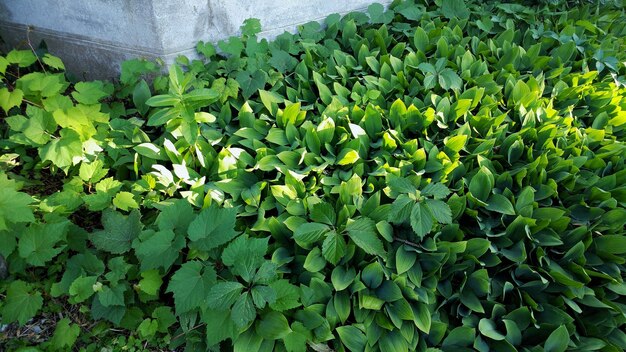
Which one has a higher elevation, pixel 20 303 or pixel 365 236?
pixel 365 236

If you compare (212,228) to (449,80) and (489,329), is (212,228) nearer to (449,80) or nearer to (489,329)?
(489,329)

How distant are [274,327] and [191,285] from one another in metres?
0.39

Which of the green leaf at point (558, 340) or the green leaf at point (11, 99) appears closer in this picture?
the green leaf at point (558, 340)

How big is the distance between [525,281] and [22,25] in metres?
3.78

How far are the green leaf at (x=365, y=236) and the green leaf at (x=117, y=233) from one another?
102 centimetres

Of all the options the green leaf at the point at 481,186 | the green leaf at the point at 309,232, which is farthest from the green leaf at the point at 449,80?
the green leaf at the point at 309,232

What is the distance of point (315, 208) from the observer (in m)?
2.10

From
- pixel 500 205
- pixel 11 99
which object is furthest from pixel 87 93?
pixel 500 205

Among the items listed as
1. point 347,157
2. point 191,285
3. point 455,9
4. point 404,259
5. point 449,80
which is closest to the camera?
point 191,285

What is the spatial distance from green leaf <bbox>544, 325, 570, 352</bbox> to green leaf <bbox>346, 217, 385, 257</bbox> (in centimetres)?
77

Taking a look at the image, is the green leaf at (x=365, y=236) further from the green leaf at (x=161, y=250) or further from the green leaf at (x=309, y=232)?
the green leaf at (x=161, y=250)

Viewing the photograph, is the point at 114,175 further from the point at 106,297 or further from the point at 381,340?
the point at 381,340

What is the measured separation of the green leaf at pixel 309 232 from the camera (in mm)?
2010

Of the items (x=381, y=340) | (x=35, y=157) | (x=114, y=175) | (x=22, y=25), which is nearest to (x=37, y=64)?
(x=22, y=25)
